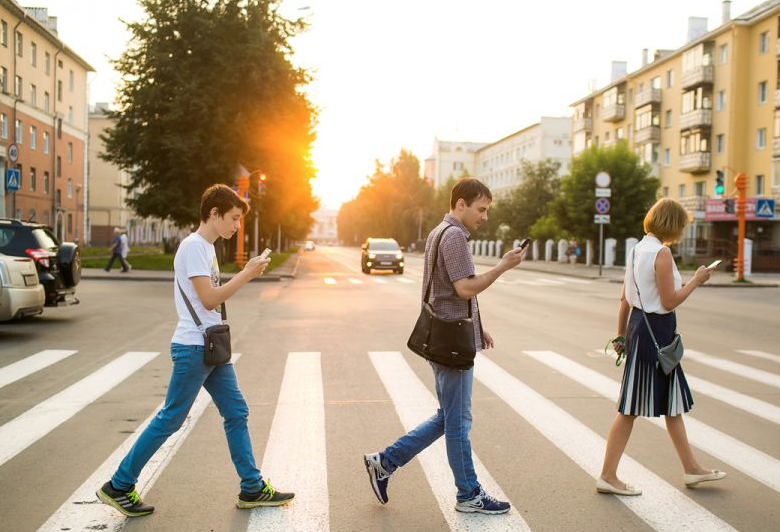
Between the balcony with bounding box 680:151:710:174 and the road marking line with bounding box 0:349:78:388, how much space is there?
48.5m

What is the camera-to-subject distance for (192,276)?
13.6 ft

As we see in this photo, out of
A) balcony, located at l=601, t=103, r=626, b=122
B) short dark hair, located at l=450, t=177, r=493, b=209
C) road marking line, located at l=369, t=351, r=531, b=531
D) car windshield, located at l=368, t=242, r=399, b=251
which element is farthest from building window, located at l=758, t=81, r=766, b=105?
short dark hair, located at l=450, t=177, r=493, b=209

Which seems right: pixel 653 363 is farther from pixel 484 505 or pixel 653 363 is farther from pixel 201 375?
pixel 201 375

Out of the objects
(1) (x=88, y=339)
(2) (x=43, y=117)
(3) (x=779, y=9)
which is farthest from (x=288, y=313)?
(2) (x=43, y=117)

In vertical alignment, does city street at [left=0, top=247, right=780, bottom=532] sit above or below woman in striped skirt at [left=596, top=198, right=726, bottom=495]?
below

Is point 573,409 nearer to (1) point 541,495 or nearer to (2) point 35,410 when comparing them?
(1) point 541,495

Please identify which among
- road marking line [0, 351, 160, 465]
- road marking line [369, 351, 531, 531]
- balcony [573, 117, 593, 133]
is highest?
balcony [573, 117, 593, 133]

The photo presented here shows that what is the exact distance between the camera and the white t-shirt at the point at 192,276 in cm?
418

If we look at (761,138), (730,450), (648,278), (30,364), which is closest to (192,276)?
(648,278)

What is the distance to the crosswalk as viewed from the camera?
13.8ft

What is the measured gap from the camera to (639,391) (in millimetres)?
4648

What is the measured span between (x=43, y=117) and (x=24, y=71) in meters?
4.60

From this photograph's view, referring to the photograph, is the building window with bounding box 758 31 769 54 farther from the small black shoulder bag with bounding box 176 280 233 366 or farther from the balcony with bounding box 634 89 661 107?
the small black shoulder bag with bounding box 176 280 233 366

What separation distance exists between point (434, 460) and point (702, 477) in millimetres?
1737
